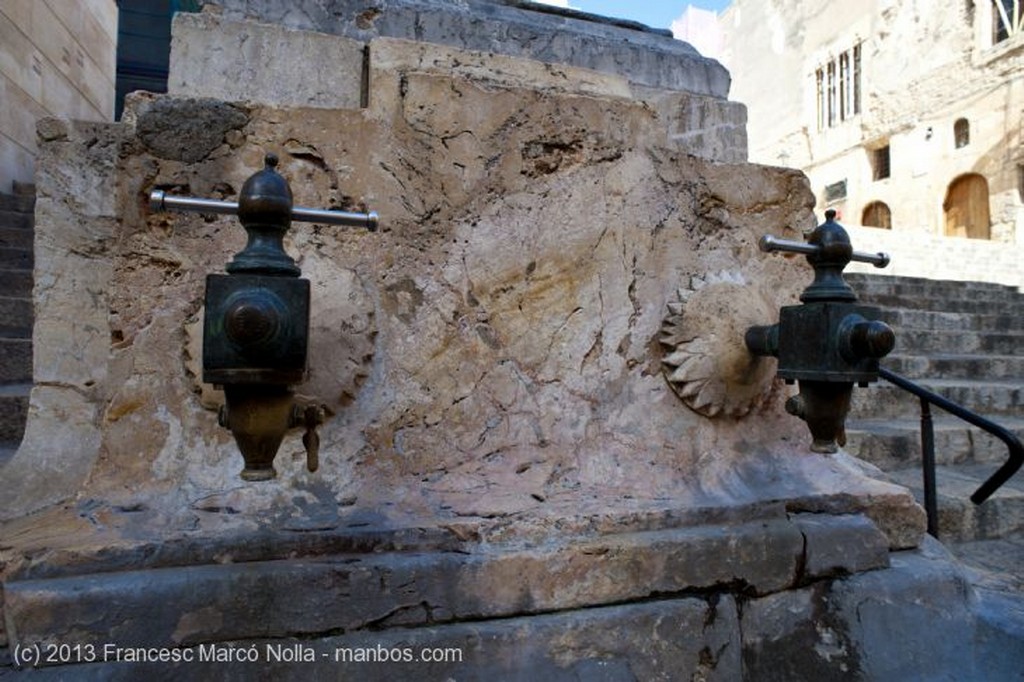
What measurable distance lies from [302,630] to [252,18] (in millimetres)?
1516

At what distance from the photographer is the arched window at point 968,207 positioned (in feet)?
48.5

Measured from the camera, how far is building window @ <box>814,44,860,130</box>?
19.2 meters

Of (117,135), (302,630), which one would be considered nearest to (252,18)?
(117,135)

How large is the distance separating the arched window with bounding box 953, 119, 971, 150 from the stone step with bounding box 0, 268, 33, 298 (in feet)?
62.8

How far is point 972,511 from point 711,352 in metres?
1.49

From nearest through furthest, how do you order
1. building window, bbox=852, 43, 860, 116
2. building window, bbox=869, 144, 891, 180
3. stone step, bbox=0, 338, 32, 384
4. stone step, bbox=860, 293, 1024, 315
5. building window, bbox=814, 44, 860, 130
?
stone step, bbox=0, 338, 32, 384 < stone step, bbox=860, 293, 1024, 315 < building window, bbox=869, 144, 891, 180 < building window, bbox=852, 43, 860, 116 < building window, bbox=814, 44, 860, 130

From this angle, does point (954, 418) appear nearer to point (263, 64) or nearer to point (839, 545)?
point (839, 545)

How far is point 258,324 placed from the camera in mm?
871

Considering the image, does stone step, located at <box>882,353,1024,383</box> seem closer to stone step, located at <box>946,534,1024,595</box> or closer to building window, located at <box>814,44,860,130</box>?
stone step, located at <box>946,534,1024,595</box>

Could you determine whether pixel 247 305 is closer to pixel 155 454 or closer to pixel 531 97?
pixel 155 454

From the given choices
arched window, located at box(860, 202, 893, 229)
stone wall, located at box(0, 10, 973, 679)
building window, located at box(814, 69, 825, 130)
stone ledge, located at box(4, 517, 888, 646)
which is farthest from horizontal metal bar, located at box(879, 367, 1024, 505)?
building window, located at box(814, 69, 825, 130)

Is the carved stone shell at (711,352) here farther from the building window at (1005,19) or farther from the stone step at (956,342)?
the building window at (1005,19)

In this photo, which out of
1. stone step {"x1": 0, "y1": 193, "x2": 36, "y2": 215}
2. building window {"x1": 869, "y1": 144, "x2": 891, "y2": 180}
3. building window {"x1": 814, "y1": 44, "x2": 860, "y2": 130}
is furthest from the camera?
building window {"x1": 814, "y1": 44, "x2": 860, "y2": 130}

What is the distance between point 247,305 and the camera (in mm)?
867
